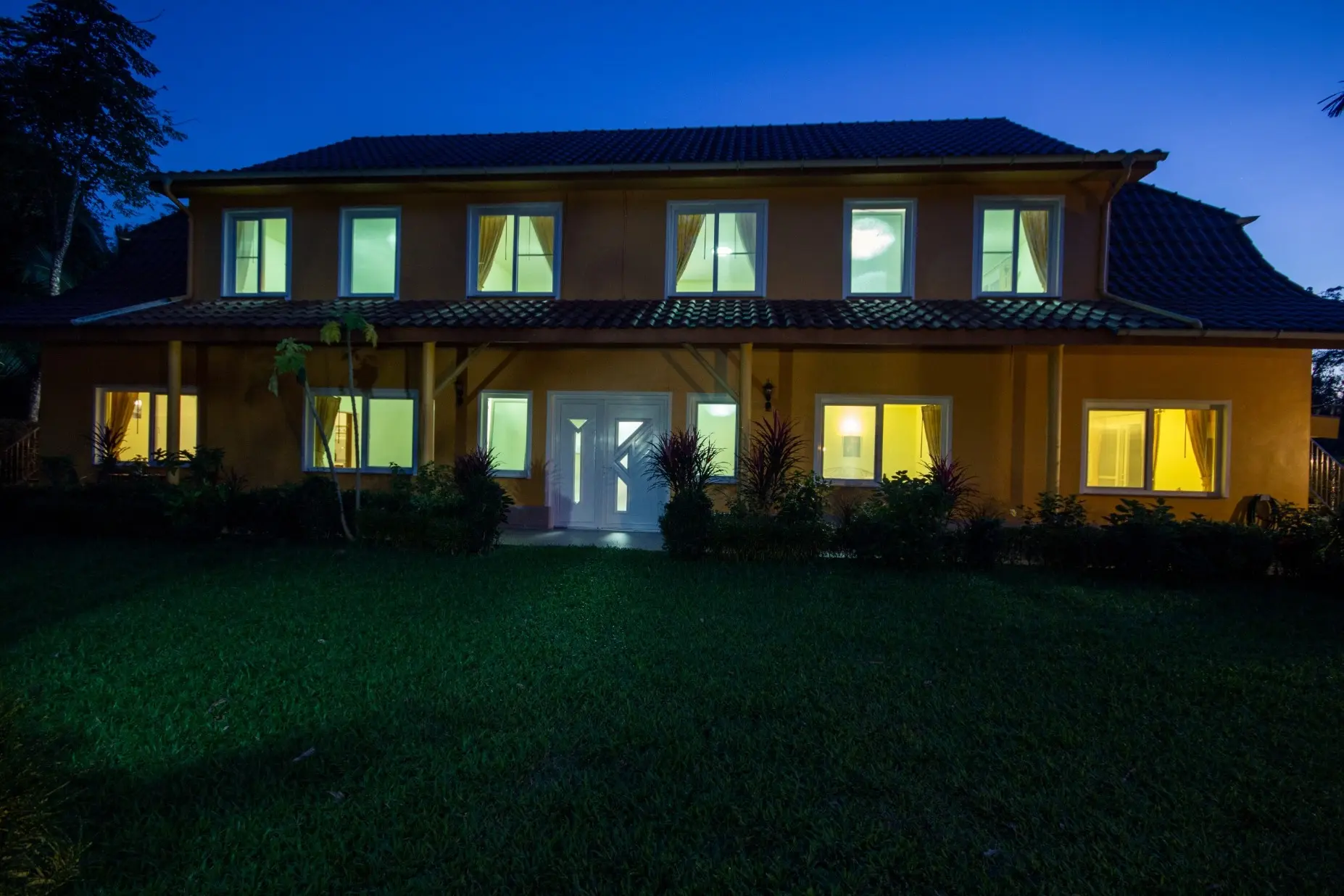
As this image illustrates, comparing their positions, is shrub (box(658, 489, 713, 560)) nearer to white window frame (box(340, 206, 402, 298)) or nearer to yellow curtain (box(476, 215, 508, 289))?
yellow curtain (box(476, 215, 508, 289))

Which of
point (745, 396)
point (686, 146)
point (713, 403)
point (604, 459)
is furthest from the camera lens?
point (686, 146)

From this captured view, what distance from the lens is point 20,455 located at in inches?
496

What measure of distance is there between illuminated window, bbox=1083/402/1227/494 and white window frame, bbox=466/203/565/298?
8.70m

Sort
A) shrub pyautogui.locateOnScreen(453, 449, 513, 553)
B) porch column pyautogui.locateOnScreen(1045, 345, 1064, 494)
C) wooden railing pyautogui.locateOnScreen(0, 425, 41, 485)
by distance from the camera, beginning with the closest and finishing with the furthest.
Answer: shrub pyautogui.locateOnScreen(453, 449, 513, 553) → porch column pyautogui.locateOnScreen(1045, 345, 1064, 494) → wooden railing pyautogui.locateOnScreen(0, 425, 41, 485)

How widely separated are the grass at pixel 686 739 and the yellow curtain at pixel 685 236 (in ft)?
20.7

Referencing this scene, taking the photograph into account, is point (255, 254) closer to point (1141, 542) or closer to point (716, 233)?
point (716, 233)

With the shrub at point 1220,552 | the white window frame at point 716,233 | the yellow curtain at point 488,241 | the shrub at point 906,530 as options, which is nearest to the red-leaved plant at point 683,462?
the shrub at point 906,530

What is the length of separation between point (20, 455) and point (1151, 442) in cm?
1987

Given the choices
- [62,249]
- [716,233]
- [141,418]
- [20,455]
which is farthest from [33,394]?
[716,233]

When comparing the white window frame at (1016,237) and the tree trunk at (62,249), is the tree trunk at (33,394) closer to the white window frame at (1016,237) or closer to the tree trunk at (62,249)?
the tree trunk at (62,249)

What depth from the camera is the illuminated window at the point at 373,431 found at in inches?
437

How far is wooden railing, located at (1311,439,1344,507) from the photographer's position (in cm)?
1037

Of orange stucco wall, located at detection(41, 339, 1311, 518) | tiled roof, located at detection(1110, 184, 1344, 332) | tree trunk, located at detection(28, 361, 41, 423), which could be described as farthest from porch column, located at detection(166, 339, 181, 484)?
tiled roof, located at detection(1110, 184, 1344, 332)

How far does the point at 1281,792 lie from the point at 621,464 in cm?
872
